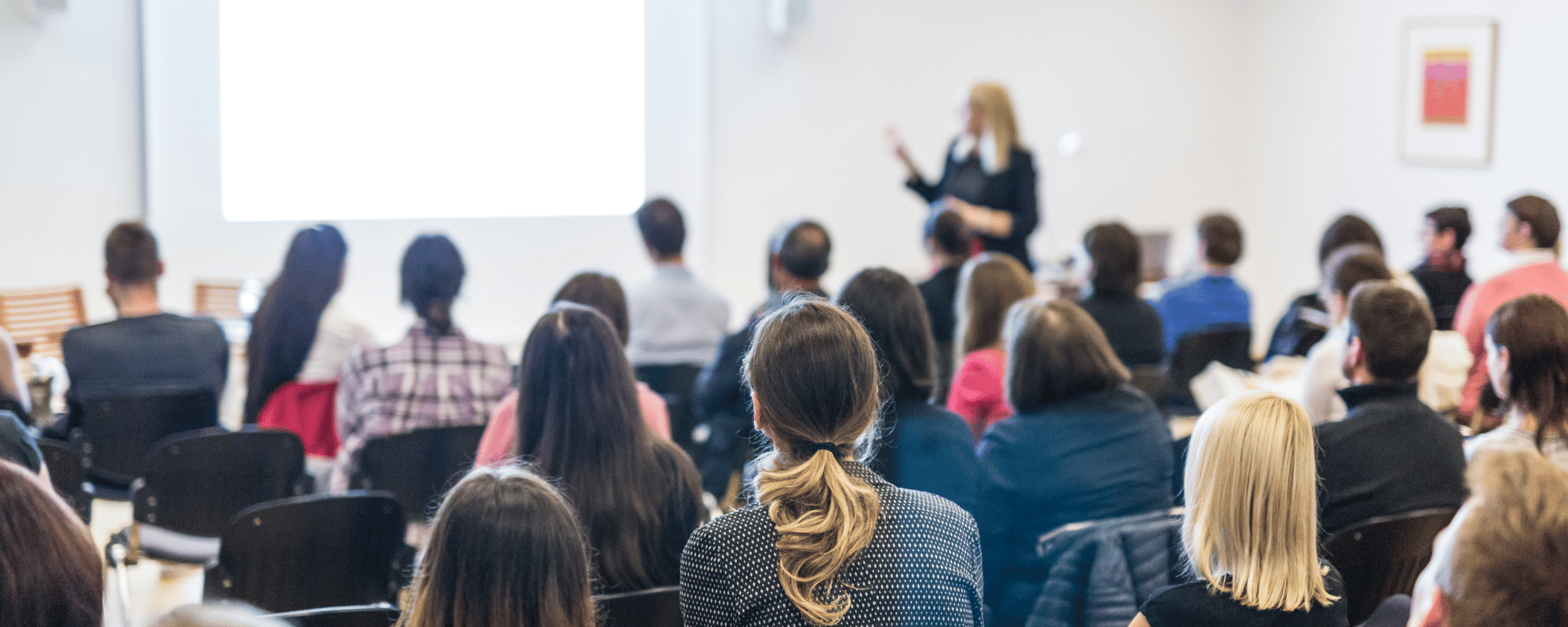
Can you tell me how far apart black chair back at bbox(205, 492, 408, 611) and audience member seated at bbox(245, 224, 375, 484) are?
106 cm

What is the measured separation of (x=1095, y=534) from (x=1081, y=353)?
0.43 m

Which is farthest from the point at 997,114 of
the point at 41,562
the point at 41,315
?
the point at 41,562

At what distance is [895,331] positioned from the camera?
2643mm

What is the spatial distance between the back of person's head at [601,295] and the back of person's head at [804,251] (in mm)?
790

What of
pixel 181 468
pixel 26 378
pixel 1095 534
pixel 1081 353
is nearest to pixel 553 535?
pixel 1095 534

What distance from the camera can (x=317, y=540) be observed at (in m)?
2.47

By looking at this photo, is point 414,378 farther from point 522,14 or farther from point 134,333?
point 522,14

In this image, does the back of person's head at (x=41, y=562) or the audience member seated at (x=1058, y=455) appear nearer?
the back of person's head at (x=41, y=562)

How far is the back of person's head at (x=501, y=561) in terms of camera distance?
1392 mm

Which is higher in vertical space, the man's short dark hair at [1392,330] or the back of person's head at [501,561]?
the man's short dark hair at [1392,330]

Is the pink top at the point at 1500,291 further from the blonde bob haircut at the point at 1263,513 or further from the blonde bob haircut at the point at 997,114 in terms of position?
the blonde bob haircut at the point at 1263,513

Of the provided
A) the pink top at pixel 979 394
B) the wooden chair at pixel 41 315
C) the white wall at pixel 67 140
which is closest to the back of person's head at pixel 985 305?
the pink top at pixel 979 394

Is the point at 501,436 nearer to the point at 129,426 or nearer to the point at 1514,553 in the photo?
the point at 129,426

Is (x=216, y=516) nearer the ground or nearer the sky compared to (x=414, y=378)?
nearer the ground
